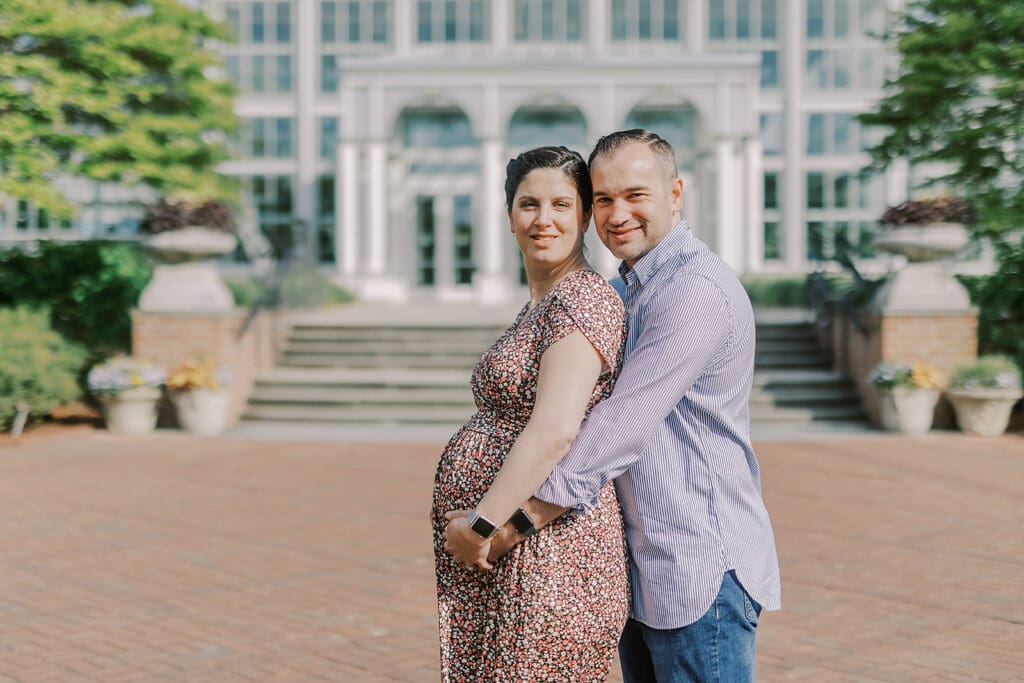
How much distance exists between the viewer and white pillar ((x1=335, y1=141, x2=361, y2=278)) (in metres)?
24.2

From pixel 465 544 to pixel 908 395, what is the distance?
9.86m

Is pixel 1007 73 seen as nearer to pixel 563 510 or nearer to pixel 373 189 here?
pixel 563 510

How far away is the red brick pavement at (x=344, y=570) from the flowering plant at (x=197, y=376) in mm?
1778

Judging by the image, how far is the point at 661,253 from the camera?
2.18 meters

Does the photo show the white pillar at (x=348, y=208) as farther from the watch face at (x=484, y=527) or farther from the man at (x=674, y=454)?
the watch face at (x=484, y=527)

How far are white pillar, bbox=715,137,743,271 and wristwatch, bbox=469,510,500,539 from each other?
2123 centimetres

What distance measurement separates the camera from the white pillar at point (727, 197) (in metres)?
22.8

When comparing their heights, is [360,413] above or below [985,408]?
below

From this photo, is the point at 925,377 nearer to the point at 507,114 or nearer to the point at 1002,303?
the point at 1002,303

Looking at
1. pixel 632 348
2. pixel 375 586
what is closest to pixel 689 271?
pixel 632 348

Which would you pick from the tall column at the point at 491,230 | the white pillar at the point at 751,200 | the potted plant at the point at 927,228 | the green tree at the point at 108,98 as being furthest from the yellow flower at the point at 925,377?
the tall column at the point at 491,230

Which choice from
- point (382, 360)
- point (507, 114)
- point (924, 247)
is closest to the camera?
point (924, 247)

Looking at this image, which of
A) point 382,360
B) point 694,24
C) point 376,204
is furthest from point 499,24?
point 382,360

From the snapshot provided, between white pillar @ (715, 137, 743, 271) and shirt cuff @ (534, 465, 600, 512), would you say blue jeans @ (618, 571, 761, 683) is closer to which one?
shirt cuff @ (534, 465, 600, 512)
